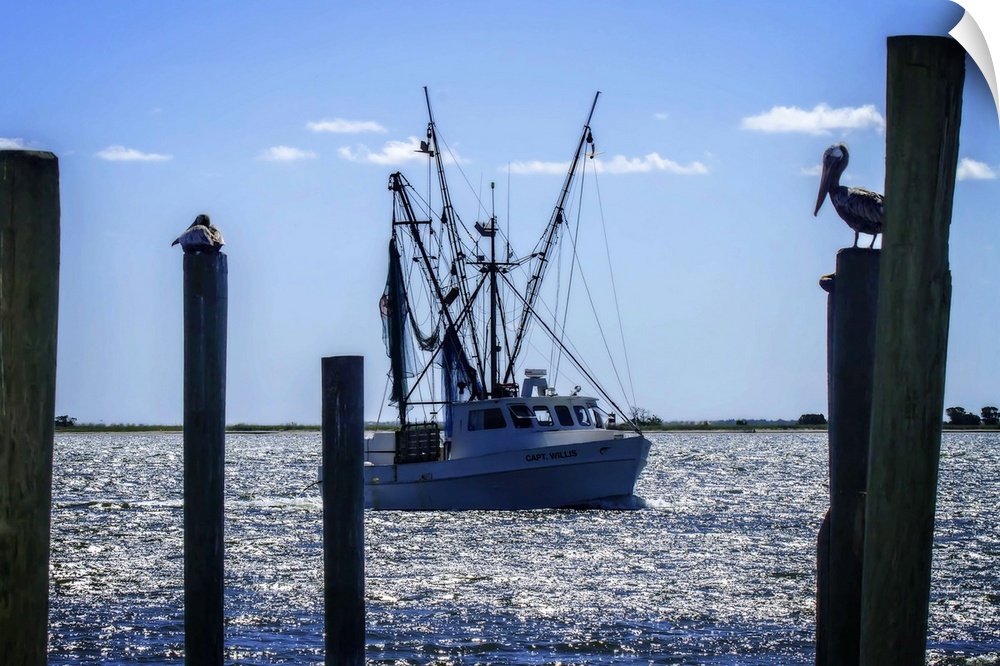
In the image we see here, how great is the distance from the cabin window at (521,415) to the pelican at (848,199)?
25.9 m

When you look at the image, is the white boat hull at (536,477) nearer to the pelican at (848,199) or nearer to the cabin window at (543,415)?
the cabin window at (543,415)

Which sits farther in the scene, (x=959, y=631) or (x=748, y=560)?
(x=748, y=560)

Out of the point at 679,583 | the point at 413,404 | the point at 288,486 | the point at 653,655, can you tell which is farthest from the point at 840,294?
the point at 288,486

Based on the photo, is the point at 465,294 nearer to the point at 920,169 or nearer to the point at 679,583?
the point at 679,583

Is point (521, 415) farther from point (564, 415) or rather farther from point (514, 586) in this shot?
point (514, 586)

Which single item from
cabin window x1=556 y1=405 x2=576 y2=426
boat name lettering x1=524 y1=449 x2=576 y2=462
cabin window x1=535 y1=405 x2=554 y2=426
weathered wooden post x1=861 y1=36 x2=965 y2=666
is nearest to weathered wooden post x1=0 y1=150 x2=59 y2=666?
weathered wooden post x1=861 y1=36 x2=965 y2=666

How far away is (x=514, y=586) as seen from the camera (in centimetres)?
2119

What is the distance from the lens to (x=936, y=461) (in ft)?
18.9

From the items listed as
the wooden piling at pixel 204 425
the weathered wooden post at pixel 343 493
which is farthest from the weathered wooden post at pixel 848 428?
the wooden piling at pixel 204 425

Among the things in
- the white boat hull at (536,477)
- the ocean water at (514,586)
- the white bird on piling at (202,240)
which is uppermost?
the white bird on piling at (202,240)

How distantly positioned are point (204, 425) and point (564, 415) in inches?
1061

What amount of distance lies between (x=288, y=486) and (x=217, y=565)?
4949 centimetres

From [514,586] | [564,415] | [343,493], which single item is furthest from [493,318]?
[343,493]

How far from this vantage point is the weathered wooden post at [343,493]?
375 inches
